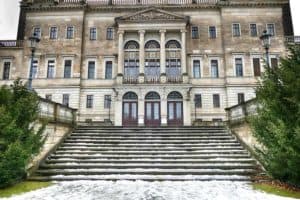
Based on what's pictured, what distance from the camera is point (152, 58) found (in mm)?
32906

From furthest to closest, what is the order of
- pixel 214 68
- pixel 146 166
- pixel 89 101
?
pixel 214 68 → pixel 89 101 → pixel 146 166

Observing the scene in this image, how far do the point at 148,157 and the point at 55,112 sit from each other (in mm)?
6148

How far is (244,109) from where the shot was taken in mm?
15852

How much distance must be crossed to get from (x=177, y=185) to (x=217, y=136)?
7449mm

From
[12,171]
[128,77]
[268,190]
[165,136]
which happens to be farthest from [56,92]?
[268,190]

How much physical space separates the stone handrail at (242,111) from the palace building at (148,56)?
13.0m

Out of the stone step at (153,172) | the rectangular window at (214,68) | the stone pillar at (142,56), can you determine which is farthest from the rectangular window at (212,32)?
the stone step at (153,172)

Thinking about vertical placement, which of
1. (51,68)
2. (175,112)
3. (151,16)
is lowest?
(175,112)

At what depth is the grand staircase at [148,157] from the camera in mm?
11672

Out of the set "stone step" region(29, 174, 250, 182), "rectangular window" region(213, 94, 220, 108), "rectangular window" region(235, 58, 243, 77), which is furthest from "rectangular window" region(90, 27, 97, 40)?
"stone step" region(29, 174, 250, 182)

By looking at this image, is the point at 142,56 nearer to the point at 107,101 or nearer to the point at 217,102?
the point at 107,101

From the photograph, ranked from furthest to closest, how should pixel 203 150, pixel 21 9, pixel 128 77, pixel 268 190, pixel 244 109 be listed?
pixel 21 9 → pixel 128 77 → pixel 244 109 → pixel 203 150 → pixel 268 190

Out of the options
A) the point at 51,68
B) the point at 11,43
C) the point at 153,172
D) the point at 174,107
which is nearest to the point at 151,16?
the point at 174,107

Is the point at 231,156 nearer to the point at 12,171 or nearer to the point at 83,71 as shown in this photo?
the point at 12,171
